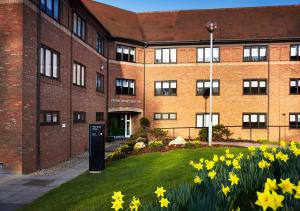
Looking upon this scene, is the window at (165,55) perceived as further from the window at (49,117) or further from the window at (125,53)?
the window at (49,117)

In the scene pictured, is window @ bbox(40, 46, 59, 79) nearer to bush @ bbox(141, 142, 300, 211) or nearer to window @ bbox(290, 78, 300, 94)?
bush @ bbox(141, 142, 300, 211)

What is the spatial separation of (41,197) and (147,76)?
19757 millimetres

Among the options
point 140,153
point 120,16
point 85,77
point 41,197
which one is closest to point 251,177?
point 41,197

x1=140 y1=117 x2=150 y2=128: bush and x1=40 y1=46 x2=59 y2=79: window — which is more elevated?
x1=40 y1=46 x2=59 y2=79: window

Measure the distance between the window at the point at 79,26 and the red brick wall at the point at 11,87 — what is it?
611 centimetres

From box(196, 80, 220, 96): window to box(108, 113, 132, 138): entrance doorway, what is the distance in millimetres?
6700

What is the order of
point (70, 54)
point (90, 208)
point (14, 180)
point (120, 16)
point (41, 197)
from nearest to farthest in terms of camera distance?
point (90, 208) < point (41, 197) < point (14, 180) < point (70, 54) < point (120, 16)

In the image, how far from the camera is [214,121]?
26312 millimetres

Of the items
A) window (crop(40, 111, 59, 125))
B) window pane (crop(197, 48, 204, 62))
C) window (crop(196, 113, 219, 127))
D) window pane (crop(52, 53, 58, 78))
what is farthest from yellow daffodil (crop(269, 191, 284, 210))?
window pane (crop(197, 48, 204, 62))

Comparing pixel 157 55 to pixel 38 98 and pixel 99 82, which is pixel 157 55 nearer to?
pixel 99 82

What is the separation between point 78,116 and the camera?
721 inches

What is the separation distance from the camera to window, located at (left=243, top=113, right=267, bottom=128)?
2561 centimetres

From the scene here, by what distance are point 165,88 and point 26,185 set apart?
18.4 metres

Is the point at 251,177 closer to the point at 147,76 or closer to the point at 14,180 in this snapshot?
the point at 14,180
